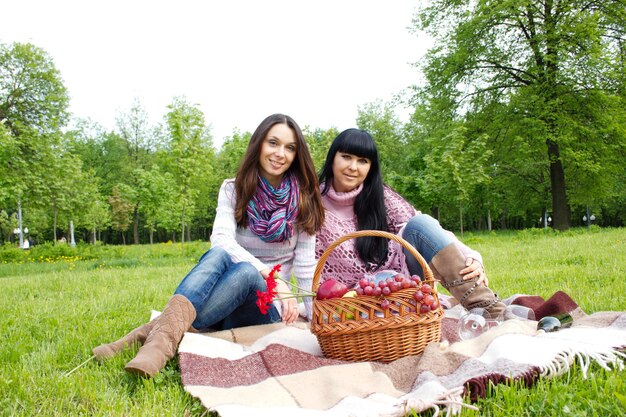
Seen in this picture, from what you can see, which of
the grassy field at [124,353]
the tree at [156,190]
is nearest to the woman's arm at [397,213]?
the grassy field at [124,353]

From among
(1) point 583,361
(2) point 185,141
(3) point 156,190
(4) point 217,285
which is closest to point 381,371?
(1) point 583,361

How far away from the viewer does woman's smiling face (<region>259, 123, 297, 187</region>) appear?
10.7 feet

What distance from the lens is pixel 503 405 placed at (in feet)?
5.90

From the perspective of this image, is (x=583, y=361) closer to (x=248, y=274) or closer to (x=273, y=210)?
(x=248, y=274)

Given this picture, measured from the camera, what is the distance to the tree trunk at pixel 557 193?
16.0m

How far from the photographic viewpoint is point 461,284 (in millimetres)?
3109

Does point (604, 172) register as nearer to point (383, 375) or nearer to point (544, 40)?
point (544, 40)

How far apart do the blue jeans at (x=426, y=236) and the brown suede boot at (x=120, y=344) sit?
1.71 m

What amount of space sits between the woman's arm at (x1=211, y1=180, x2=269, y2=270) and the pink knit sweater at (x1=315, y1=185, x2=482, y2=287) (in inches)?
20.3

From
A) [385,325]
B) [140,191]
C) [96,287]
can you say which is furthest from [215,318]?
[140,191]

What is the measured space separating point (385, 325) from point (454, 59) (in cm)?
1536

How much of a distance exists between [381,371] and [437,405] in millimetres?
475

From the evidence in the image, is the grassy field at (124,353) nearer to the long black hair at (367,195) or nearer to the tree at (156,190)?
the long black hair at (367,195)

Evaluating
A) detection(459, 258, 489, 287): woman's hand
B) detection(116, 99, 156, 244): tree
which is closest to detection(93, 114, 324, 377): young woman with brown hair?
detection(459, 258, 489, 287): woman's hand
